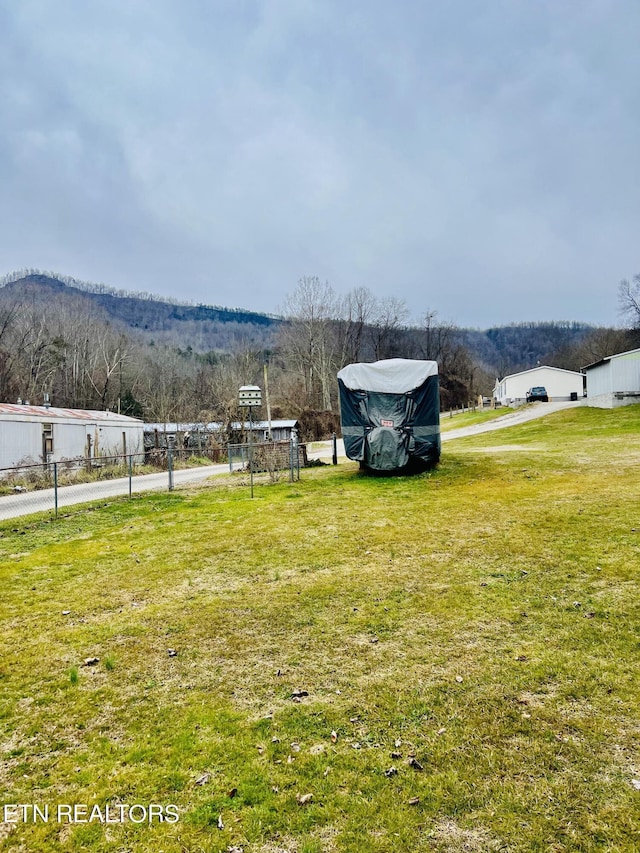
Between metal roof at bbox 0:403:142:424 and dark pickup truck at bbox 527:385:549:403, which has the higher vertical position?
dark pickup truck at bbox 527:385:549:403

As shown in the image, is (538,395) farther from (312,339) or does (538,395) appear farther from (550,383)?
(312,339)

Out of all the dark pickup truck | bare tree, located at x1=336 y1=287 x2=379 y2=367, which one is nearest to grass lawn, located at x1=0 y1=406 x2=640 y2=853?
the dark pickup truck

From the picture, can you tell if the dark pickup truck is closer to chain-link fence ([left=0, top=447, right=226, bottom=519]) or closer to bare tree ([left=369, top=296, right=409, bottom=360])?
bare tree ([left=369, top=296, right=409, bottom=360])

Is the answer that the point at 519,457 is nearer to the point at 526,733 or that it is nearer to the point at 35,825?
the point at 526,733

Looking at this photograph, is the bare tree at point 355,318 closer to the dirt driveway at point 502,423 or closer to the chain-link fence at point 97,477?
the dirt driveway at point 502,423

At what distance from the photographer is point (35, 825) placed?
7.16ft

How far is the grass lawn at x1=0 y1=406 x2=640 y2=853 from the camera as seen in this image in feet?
6.98

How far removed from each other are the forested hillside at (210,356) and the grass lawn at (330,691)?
2708 centimetres

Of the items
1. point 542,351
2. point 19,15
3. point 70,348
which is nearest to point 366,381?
point 19,15

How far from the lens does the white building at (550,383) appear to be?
1801 inches

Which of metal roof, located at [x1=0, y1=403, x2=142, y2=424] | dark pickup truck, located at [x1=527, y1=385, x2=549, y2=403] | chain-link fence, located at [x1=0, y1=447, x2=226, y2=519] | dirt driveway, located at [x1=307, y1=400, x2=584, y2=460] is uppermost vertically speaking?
dark pickup truck, located at [x1=527, y1=385, x2=549, y2=403]

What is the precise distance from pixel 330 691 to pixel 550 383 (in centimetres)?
4998

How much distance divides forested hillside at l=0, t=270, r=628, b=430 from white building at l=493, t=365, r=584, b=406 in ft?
36.5

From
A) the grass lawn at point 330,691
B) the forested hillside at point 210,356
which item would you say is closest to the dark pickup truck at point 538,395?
the forested hillside at point 210,356
